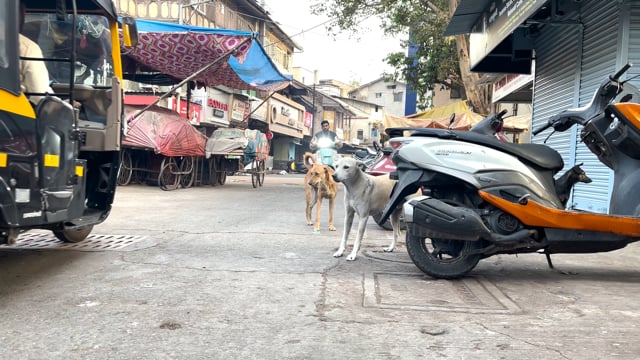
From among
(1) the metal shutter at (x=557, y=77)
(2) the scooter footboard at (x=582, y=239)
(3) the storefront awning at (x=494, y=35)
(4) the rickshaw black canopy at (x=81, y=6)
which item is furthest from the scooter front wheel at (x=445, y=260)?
(3) the storefront awning at (x=494, y=35)

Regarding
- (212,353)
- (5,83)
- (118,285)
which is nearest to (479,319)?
(212,353)

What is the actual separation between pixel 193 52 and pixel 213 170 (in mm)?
5296

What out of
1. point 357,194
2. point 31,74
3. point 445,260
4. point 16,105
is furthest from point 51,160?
point 445,260

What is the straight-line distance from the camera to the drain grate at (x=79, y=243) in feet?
17.1

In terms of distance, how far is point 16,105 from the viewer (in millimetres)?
3223

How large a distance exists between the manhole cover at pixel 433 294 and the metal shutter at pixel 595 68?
11.9ft

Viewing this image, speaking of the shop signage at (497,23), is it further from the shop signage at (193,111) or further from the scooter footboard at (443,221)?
the shop signage at (193,111)

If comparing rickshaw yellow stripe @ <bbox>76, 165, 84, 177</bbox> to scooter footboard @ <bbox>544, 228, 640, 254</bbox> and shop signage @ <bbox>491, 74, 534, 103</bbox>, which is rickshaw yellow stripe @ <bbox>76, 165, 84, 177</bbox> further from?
shop signage @ <bbox>491, 74, 534, 103</bbox>

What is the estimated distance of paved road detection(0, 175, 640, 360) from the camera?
261 centimetres

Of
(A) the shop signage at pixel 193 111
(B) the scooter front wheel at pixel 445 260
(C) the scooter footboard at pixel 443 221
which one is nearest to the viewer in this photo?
(C) the scooter footboard at pixel 443 221

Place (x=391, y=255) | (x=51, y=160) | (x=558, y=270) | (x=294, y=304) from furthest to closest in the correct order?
(x=391, y=255), (x=558, y=270), (x=51, y=160), (x=294, y=304)


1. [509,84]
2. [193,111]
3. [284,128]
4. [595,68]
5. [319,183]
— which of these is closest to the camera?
[319,183]

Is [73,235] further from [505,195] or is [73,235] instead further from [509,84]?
[509,84]

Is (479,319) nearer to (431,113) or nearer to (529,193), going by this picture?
(529,193)
